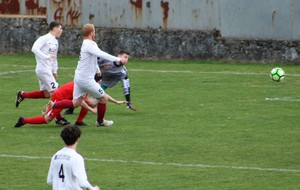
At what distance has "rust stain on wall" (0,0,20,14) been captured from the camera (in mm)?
36219

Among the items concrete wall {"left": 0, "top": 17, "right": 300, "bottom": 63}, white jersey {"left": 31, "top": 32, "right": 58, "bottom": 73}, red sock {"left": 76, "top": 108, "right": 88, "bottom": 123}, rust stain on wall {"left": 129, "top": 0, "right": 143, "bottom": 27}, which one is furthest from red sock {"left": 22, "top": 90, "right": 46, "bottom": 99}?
rust stain on wall {"left": 129, "top": 0, "right": 143, "bottom": 27}

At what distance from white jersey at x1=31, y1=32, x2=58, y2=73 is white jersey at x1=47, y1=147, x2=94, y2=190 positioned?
11523 millimetres

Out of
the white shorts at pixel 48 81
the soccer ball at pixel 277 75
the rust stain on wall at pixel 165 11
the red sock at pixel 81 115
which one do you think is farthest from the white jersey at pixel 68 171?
the rust stain on wall at pixel 165 11

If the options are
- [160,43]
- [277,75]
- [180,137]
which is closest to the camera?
[180,137]

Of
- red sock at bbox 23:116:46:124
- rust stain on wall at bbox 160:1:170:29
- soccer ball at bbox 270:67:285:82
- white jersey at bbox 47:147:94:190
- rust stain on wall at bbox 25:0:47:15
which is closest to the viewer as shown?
white jersey at bbox 47:147:94:190

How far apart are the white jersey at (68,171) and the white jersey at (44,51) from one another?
1152 centimetres

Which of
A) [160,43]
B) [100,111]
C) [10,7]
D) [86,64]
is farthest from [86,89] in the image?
[10,7]

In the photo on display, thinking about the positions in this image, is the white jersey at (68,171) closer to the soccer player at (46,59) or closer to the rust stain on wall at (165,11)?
the soccer player at (46,59)

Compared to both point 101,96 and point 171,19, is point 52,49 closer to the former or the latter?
point 101,96

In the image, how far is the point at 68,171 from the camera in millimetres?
10398

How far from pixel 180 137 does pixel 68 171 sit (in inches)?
308

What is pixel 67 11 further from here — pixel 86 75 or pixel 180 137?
pixel 180 137

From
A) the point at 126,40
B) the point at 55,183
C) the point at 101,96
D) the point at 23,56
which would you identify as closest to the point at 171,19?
the point at 126,40

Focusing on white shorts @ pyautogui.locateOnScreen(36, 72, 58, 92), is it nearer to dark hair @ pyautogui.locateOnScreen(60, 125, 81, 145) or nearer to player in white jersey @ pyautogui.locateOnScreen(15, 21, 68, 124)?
player in white jersey @ pyautogui.locateOnScreen(15, 21, 68, 124)
